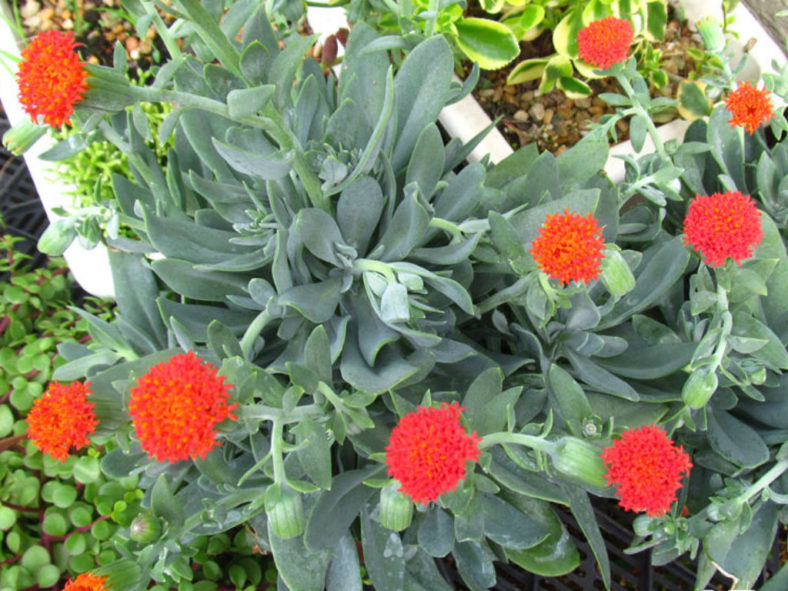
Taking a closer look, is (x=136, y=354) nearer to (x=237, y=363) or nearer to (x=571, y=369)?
(x=237, y=363)

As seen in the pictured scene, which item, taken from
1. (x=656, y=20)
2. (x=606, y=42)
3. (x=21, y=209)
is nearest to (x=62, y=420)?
(x=606, y=42)

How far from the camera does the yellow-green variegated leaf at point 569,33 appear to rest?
100 cm

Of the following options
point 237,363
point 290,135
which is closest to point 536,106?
point 290,135

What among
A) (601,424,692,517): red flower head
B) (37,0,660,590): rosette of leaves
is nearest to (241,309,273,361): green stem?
(37,0,660,590): rosette of leaves

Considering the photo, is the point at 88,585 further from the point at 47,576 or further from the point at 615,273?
the point at 615,273

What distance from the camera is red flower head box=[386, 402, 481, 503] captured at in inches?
18.9

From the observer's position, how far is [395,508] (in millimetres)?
537

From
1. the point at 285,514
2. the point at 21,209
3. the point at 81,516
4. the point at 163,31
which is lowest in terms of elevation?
the point at 81,516

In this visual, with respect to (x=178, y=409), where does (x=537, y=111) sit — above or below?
below

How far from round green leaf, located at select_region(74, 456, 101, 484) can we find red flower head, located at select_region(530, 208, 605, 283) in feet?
2.25

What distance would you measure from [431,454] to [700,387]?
0.92ft

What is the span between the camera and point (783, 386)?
2.43 ft

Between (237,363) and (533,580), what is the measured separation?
54 cm

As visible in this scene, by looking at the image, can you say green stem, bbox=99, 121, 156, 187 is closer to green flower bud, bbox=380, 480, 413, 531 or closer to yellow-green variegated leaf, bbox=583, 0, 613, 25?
green flower bud, bbox=380, 480, 413, 531
